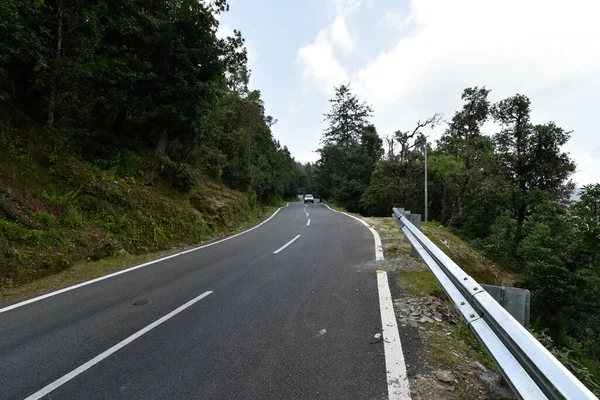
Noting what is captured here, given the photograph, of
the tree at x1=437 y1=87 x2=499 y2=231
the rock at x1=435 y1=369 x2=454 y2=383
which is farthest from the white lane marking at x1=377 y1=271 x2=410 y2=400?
the tree at x1=437 y1=87 x2=499 y2=231

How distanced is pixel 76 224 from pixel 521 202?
2523cm

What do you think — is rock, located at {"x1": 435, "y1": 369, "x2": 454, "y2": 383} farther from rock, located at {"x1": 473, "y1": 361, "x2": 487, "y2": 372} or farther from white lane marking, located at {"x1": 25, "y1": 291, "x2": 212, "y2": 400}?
white lane marking, located at {"x1": 25, "y1": 291, "x2": 212, "y2": 400}

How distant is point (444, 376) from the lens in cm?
250

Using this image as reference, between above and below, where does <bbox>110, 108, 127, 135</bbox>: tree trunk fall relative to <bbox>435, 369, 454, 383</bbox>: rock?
above

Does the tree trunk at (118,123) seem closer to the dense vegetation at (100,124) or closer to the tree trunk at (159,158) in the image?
the dense vegetation at (100,124)

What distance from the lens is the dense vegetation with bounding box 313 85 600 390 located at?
14.4 meters

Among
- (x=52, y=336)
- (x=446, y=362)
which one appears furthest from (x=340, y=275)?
(x=52, y=336)

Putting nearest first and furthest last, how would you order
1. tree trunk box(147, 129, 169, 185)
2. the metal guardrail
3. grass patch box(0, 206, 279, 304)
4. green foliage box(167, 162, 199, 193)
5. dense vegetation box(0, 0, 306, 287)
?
the metal guardrail → grass patch box(0, 206, 279, 304) → dense vegetation box(0, 0, 306, 287) → tree trunk box(147, 129, 169, 185) → green foliage box(167, 162, 199, 193)

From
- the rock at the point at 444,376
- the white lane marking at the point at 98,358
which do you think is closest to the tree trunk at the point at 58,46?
the white lane marking at the point at 98,358

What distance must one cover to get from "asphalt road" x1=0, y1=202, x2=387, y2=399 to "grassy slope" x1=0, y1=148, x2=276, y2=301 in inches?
62.3

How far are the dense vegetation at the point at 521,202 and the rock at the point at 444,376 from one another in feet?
29.2

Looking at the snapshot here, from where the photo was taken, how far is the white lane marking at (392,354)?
2.35 metres

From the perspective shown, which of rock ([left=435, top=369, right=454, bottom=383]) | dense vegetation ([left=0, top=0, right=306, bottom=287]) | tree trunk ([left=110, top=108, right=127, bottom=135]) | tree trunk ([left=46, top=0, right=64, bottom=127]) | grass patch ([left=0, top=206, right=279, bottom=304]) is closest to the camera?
rock ([left=435, top=369, right=454, bottom=383])

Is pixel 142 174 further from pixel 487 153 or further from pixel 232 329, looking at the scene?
pixel 487 153
